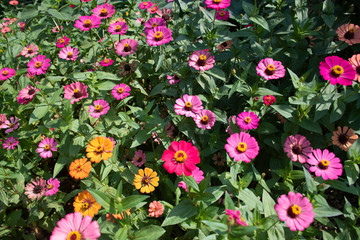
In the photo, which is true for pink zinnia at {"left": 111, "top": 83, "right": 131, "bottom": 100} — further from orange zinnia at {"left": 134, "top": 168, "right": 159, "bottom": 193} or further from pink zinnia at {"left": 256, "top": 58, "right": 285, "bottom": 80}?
pink zinnia at {"left": 256, "top": 58, "right": 285, "bottom": 80}

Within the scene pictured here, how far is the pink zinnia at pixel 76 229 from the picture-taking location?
4.17ft

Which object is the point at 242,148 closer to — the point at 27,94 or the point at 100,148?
the point at 100,148

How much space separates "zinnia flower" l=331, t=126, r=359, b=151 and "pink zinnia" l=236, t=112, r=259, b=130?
0.65m

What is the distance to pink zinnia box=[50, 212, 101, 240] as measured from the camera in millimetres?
1270

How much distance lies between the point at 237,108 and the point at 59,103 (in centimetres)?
158

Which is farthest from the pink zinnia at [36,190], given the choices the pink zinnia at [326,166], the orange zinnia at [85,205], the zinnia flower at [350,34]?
the zinnia flower at [350,34]

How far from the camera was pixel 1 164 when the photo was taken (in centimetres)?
222

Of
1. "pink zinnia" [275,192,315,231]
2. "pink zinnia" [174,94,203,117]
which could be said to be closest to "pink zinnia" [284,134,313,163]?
"pink zinnia" [275,192,315,231]

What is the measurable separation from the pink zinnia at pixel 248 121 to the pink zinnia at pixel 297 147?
0.30 meters

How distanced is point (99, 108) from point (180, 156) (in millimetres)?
901

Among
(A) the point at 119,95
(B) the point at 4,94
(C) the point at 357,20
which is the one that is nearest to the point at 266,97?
(A) the point at 119,95

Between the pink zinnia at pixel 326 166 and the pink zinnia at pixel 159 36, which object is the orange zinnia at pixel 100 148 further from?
the pink zinnia at pixel 326 166

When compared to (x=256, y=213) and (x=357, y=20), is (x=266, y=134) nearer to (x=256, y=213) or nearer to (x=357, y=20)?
(x=256, y=213)

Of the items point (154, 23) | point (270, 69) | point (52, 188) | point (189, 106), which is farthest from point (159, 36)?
point (52, 188)
